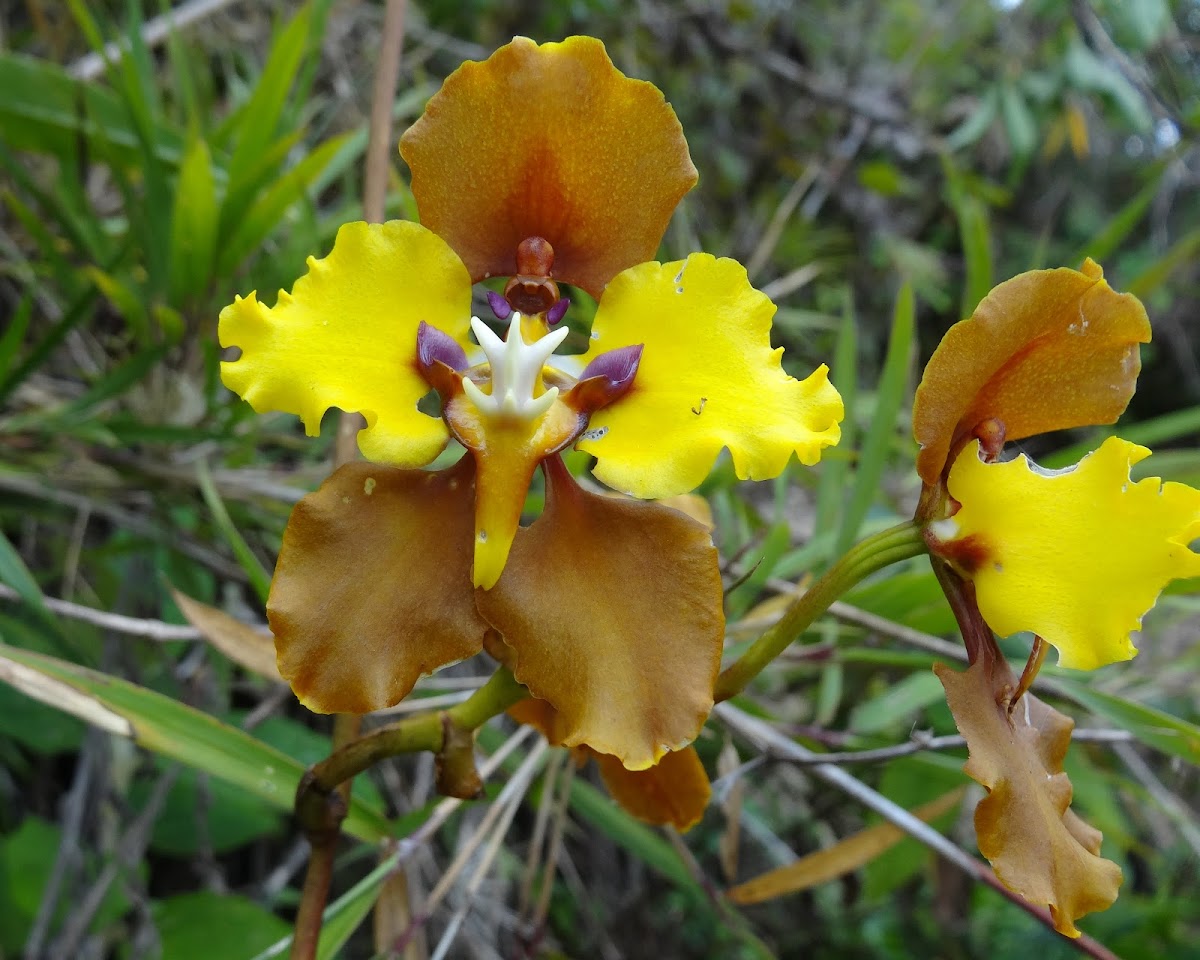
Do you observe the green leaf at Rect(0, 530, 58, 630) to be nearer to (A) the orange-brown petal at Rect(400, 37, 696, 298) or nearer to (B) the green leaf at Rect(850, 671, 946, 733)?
(A) the orange-brown petal at Rect(400, 37, 696, 298)

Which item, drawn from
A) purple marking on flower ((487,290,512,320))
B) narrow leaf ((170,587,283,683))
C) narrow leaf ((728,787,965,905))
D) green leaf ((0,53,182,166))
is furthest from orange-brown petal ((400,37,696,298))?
green leaf ((0,53,182,166))

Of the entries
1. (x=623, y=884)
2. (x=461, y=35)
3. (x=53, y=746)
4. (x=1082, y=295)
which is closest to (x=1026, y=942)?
(x=623, y=884)

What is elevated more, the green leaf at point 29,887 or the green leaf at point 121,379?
the green leaf at point 121,379

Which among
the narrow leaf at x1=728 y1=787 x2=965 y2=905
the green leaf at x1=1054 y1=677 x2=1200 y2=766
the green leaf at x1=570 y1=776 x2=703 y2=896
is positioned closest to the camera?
the green leaf at x1=1054 y1=677 x2=1200 y2=766

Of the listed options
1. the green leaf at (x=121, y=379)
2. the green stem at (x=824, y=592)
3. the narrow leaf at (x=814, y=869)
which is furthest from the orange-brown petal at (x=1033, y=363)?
the green leaf at (x=121, y=379)

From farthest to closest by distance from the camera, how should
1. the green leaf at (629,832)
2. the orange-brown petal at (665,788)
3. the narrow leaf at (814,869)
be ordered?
the green leaf at (629,832) < the narrow leaf at (814,869) < the orange-brown petal at (665,788)

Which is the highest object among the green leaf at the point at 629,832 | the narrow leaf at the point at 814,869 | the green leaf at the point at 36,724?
the narrow leaf at the point at 814,869

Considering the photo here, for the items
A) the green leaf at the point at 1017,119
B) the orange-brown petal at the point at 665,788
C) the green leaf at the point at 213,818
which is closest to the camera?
the orange-brown petal at the point at 665,788

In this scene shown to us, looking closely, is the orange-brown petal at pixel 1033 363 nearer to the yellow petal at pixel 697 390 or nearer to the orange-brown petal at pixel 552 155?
the yellow petal at pixel 697 390

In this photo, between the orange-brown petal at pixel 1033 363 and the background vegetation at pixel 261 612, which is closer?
the orange-brown petal at pixel 1033 363

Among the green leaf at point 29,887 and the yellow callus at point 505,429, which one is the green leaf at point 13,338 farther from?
the yellow callus at point 505,429
